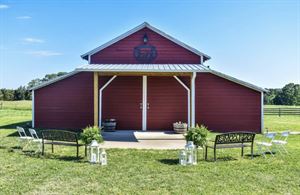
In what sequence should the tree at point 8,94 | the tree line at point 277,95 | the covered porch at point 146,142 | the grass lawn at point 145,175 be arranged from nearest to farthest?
the grass lawn at point 145,175, the covered porch at point 146,142, the tree line at point 277,95, the tree at point 8,94

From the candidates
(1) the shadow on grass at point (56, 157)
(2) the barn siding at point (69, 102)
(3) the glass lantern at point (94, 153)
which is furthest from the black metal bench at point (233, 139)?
(2) the barn siding at point (69, 102)

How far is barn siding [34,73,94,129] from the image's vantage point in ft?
51.4

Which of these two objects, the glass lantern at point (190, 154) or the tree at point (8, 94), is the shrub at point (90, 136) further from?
the tree at point (8, 94)

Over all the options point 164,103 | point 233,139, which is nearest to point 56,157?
point 233,139

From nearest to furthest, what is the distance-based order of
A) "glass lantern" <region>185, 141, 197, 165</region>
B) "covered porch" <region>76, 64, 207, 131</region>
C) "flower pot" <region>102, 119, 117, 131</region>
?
"glass lantern" <region>185, 141, 197, 165</region> < "flower pot" <region>102, 119, 117, 131</region> < "covered porch" <region>76, 64, 207, 131</region>

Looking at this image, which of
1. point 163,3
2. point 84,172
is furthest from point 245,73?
point 84,172

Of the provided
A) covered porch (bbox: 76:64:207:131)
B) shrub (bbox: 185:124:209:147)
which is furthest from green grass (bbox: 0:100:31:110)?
shrub (bbox: 185:124:209:147)

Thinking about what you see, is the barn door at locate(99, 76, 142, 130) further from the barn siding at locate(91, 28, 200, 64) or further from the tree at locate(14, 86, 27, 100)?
the tree at locate(14, 86, 27, 100)

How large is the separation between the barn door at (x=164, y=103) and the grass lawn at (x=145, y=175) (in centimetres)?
633

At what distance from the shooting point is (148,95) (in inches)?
604

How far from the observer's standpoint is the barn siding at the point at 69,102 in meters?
15.7

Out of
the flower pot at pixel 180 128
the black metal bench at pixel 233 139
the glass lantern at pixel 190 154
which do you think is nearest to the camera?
the glass lantern at pixel 190 154

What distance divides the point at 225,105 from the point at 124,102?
17.3ft

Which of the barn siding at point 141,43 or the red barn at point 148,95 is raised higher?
the barn siding at point 141,43
